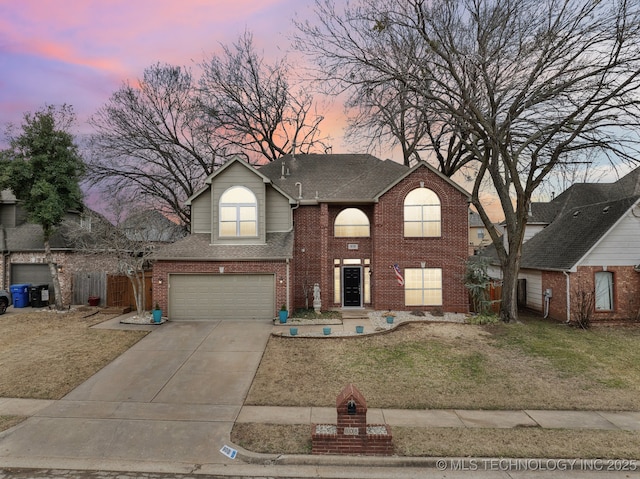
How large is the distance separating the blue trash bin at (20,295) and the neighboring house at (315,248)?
28.5 feet

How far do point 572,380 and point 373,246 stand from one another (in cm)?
962

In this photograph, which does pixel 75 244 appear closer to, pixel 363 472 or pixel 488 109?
pixel 363 472

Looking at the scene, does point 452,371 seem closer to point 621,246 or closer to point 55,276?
point 621,246

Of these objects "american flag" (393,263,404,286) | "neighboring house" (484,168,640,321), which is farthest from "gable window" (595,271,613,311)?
"american flag" (393,263,404,286)

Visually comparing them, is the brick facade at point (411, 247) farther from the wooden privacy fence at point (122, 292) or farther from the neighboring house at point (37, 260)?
the neighboring house at point (37, 260)

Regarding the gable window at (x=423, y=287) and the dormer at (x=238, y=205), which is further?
the gable window at (x=423, y=287)

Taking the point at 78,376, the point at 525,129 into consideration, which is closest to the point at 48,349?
the point at 78,376

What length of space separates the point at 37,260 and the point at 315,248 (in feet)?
50.4

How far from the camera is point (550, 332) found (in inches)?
531

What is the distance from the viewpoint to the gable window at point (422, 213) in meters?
16.7

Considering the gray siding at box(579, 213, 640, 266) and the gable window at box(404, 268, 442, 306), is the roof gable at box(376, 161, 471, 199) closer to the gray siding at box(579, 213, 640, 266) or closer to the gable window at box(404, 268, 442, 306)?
the gable window at box(404, 268, 442, 306)

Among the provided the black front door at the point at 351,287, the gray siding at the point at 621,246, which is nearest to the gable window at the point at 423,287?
the black front door at the point at 351,287

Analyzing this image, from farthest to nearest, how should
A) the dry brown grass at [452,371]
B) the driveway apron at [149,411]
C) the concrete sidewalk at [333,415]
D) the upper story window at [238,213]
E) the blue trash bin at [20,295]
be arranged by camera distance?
the blue trash bin at [20,295], the upper story window at [238,213], the dry brown grass at [452,371], the concrete sidewalk at [333,415], the driveway apron at [149,411]

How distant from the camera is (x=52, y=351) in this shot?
11.0 m
